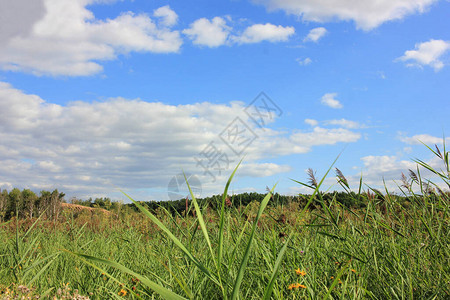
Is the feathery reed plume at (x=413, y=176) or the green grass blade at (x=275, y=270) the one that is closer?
the green grass blade at (x=275, y=270)

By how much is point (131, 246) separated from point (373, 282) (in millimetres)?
2686

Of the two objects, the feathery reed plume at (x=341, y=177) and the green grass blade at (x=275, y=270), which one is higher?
the feathery reed plume at (x=341, y=177)

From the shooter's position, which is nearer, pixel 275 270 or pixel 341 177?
pixel 275 270

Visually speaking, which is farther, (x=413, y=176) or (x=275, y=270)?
(x=413, y=176)

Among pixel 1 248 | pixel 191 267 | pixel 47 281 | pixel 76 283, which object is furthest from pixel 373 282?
pixel 1 248

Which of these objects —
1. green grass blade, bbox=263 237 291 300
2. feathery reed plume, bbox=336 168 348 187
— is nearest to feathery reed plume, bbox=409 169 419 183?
feathery reed plume, bbox=336 168 348 187

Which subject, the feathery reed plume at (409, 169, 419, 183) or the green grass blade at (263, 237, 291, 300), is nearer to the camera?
the green grass blade at (263, 237, 291, 300)

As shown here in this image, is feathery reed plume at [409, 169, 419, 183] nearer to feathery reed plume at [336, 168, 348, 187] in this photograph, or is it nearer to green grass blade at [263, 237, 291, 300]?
feathery reed plume at [336, 168, 348, 187]

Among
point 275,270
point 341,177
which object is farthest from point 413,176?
point 275,270

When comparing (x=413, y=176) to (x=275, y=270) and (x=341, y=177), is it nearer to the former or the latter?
(x=341, y=177)

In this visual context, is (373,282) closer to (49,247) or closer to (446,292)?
(446,292)

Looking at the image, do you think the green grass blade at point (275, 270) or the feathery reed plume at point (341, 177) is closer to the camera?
the green grass blade at point (275, 270)

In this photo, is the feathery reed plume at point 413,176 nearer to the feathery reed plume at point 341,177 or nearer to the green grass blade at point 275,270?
the feathery reed plume at point 341,177

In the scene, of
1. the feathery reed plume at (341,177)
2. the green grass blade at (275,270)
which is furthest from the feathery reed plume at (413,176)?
the green grass blade at (275,270)
